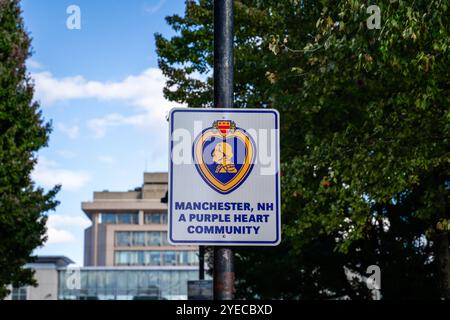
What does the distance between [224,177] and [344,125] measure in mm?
16758

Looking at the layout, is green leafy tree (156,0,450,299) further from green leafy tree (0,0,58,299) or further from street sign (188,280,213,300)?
green leafy tree (0,0,58,299)

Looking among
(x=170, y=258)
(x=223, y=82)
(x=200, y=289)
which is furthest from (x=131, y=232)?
(x=223, y=82)

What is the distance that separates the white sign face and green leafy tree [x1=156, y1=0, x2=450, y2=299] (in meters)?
6.30

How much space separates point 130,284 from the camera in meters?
96.1

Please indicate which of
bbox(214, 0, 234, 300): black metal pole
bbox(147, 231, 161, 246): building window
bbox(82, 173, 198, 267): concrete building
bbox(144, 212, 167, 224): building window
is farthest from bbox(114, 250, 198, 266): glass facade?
bbox(214, 0, 234, 300): black metal pole

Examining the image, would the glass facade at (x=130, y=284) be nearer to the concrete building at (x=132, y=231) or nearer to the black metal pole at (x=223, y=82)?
the concrete building at (x=132, y=231)

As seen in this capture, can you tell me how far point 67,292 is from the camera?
97438 millimetres

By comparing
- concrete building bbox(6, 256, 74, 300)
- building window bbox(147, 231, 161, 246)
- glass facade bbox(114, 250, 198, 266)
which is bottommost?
concrete building bbox(6, 256, 74, 300)

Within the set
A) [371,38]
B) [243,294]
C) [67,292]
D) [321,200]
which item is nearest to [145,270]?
[67,292]

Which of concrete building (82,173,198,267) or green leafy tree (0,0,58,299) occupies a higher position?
concrete building (82,173,198,267)

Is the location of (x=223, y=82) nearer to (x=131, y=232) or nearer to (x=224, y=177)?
(x=224, y=177)

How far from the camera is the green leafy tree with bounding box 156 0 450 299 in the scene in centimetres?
1381

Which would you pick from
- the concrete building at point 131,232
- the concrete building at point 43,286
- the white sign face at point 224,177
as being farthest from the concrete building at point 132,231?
the white sign face at point 224,177

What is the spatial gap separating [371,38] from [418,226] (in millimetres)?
15657
